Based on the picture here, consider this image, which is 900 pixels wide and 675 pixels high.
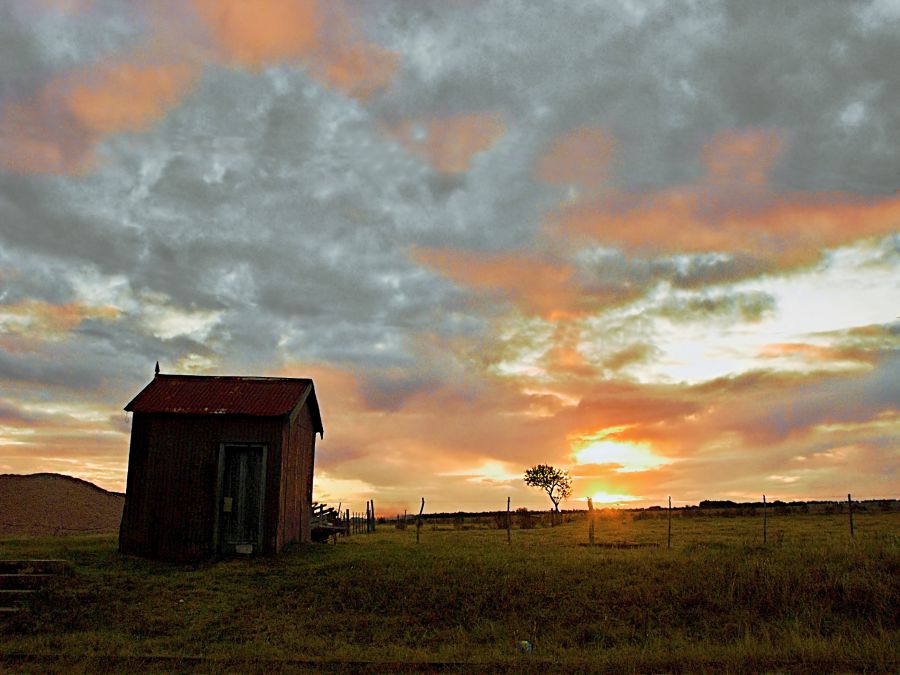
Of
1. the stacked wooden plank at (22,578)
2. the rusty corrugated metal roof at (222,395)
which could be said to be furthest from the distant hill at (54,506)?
the stacked wooden plank at (22,578)

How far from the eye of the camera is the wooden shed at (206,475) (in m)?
28.3

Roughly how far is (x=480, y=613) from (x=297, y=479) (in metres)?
15.9

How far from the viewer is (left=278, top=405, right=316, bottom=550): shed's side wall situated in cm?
3000

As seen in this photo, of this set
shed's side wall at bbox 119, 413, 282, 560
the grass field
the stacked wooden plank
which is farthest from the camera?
shed's side wall at bbox 119, 413, 282, 560

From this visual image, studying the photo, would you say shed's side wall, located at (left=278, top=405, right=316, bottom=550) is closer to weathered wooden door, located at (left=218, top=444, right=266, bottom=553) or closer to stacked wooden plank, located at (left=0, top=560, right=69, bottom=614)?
weathered wooden door, located at (left=218, top=444, right=266, bottom=553)

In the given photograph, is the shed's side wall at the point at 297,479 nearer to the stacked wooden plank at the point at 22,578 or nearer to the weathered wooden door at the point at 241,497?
the weathered wooden door at the point at 241,497

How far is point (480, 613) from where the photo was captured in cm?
1897

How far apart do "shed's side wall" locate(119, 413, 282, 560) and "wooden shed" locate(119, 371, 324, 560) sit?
4cm

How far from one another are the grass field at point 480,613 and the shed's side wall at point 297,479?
143 inches

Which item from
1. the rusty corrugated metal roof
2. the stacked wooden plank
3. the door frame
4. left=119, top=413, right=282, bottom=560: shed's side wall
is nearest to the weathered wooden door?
the door frame

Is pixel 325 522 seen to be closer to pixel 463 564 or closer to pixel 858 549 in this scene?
pixel 463 564

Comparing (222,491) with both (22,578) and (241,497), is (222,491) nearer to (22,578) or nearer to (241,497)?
(241,497)

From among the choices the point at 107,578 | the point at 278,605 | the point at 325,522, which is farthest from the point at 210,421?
the point at 325,522

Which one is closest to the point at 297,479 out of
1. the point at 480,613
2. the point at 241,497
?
the point at 241,497
